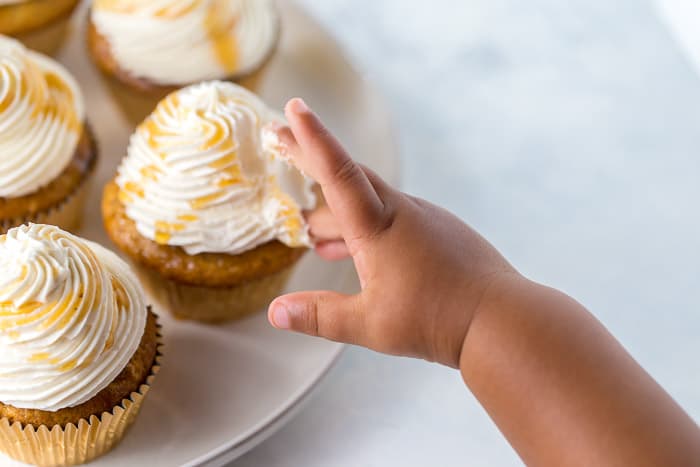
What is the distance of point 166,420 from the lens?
1.85 metres

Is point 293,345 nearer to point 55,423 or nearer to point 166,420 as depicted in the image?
point 166,420

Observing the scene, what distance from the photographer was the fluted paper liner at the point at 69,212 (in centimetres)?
→ 200

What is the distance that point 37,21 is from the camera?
2.35m

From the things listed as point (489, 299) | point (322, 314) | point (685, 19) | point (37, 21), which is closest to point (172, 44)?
point (37, 21)

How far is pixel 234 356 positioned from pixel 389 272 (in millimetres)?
642

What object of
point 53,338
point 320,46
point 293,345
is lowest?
Result: point 293,345

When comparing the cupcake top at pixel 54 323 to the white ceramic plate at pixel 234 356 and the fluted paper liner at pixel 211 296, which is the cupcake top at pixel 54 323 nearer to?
the white ceramic plate at pixel 234 356

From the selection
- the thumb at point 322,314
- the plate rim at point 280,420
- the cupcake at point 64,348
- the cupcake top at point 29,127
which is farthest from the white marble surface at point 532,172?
the cupcake top at point 29,127

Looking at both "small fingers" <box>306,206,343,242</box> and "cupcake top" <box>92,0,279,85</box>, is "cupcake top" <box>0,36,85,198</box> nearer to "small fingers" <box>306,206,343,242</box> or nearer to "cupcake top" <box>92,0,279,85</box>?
"cupcake top" <box>92,0,279,85</box>

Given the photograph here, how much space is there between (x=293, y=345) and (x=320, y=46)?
932 mm

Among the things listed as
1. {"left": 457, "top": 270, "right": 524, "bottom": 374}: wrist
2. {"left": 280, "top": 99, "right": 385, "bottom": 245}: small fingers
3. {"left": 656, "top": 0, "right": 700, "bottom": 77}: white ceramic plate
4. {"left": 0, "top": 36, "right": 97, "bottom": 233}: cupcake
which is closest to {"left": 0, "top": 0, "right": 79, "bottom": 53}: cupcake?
{"left": 0, "top": 36, "right": 97, "bottom": 233}: cupcake

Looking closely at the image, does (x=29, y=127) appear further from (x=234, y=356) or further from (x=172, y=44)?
(x=234, y=356)

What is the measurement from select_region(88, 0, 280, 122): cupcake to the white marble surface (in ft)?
1.78

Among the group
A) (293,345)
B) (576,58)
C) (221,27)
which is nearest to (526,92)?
(576,58)
